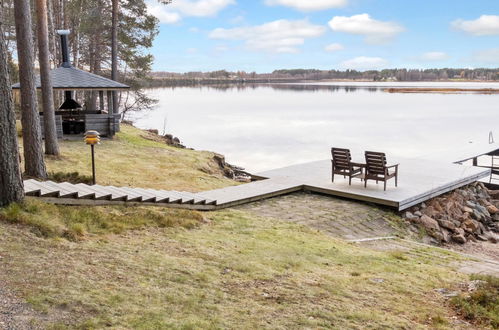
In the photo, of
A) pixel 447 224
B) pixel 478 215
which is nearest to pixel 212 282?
pixel 447 224

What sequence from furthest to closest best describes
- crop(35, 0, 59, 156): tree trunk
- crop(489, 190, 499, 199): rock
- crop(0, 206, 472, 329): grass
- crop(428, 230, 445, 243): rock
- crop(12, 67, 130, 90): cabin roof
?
crop(12, 67, 130, 90): cabin roof
crop(489, 190, 499, 199): rock
crop(35, 0, 59, 156): tree trunk
crop(428, 230, 445, 243): rock
crop(0, 206, 472, 329): grass

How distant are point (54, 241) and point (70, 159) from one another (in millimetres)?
7329

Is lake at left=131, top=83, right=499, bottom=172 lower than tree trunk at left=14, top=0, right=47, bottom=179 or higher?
lower

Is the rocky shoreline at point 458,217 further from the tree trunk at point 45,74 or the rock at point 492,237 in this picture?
the tree trunk at point 45,74

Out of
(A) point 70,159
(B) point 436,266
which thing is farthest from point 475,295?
(A) point 70,159

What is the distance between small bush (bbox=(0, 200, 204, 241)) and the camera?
4.77 m

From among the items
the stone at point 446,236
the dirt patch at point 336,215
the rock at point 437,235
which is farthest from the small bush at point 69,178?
the stone at point 446,236

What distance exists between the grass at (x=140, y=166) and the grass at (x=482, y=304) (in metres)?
6.25

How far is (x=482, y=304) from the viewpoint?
4359 millimetres

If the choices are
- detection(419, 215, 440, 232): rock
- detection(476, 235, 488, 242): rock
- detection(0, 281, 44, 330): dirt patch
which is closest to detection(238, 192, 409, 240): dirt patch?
detection(419, 215, 440, 232): rock

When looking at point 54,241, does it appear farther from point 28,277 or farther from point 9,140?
point 9,140

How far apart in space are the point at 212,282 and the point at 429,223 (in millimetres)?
6177

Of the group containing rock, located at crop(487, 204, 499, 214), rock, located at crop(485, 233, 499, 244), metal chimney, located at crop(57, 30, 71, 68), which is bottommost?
rock, located at crop(485, 233, 499, 244)

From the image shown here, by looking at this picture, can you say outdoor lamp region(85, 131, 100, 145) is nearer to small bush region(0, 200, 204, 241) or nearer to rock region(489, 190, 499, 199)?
small bush region(0, 200, 204, 241)
